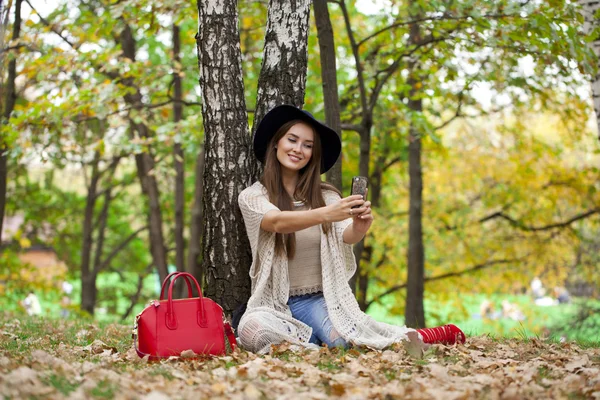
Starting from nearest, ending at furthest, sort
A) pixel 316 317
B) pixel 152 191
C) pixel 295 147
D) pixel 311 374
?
pixel 311 374
pixel 316 317
pixel 295 147
pixel 152 191

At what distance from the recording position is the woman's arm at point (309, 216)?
14.0ft

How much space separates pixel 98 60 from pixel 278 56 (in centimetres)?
418

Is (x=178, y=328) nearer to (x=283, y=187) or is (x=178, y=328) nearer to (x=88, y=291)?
(x=283, y=187)

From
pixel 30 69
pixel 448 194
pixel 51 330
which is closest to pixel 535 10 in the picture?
pixel 51 330

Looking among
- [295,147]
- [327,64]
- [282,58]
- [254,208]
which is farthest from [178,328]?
[327,64]

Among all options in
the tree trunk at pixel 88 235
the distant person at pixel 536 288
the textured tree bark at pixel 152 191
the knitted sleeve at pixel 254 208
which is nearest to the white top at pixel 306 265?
the knitted sleeve at pixel 254 208

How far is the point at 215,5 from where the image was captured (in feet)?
16.9

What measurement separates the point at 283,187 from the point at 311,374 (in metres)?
1.75

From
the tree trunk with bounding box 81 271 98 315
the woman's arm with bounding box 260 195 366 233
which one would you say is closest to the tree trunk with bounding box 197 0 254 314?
the woman's arm with bounding box 260 195 366 233

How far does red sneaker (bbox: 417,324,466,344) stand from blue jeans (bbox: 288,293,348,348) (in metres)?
0.56

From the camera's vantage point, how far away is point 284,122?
4965 millimetres

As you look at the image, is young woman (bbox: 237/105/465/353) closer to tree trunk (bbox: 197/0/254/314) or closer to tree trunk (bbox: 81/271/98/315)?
tree trunk (bbox: 197/0/254/314)

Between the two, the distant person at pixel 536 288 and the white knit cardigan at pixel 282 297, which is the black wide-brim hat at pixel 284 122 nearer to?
the white knit cardigan at pixel 282 297

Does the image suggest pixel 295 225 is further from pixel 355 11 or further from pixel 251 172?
pixel 355 11
